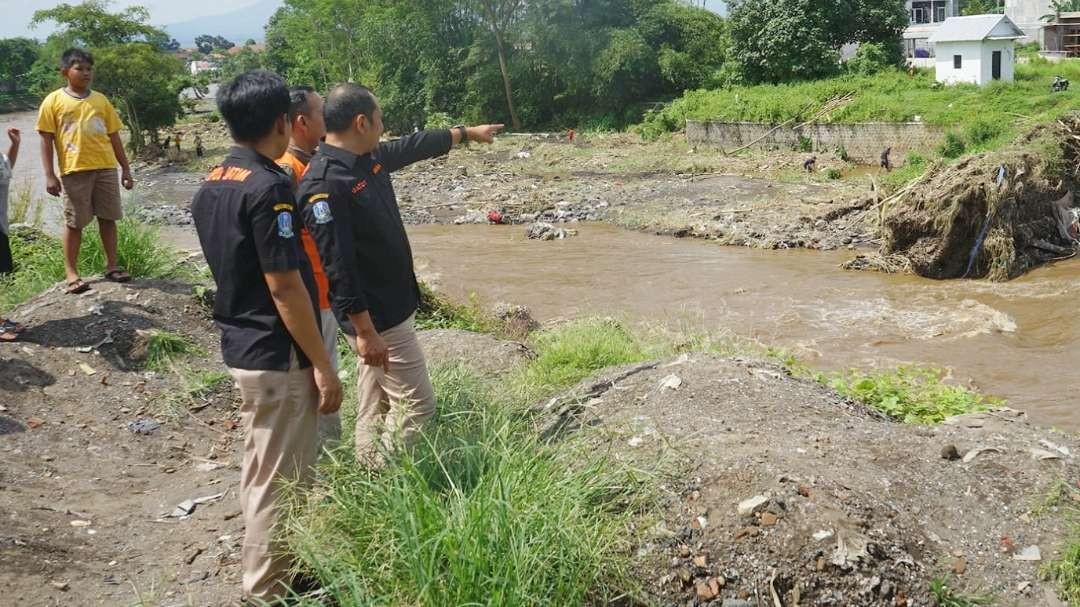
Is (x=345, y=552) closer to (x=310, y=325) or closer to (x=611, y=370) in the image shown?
(x=310, y=325)

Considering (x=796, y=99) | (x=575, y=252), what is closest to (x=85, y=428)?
(x=575, y=252)

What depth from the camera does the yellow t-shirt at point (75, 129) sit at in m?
6.38

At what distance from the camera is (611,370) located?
17.8 ft

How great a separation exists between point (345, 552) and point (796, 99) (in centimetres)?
2515

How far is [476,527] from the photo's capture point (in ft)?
9.60

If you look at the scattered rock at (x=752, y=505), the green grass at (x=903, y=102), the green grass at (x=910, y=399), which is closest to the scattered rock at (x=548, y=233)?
the green grass at (x=903, y=102)

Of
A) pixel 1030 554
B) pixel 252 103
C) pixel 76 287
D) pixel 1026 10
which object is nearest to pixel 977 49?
pixel 76 287

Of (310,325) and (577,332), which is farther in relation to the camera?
(577,332)

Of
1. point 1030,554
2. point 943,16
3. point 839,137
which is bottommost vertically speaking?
point 1030,554

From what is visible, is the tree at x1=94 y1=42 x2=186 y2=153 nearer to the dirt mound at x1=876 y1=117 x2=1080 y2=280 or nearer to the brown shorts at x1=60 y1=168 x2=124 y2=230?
the dirt mound at x1=876 y1=117 x2=1080 y2=280

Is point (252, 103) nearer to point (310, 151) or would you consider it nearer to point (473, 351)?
point (310, 151)

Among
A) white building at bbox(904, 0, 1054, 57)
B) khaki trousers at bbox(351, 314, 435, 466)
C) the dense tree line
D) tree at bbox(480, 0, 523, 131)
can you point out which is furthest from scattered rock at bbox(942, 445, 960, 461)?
white building at bbox(904, 0, 1054, 57)

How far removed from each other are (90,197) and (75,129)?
1.52 ft

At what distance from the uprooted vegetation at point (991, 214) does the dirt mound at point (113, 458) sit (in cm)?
1013
